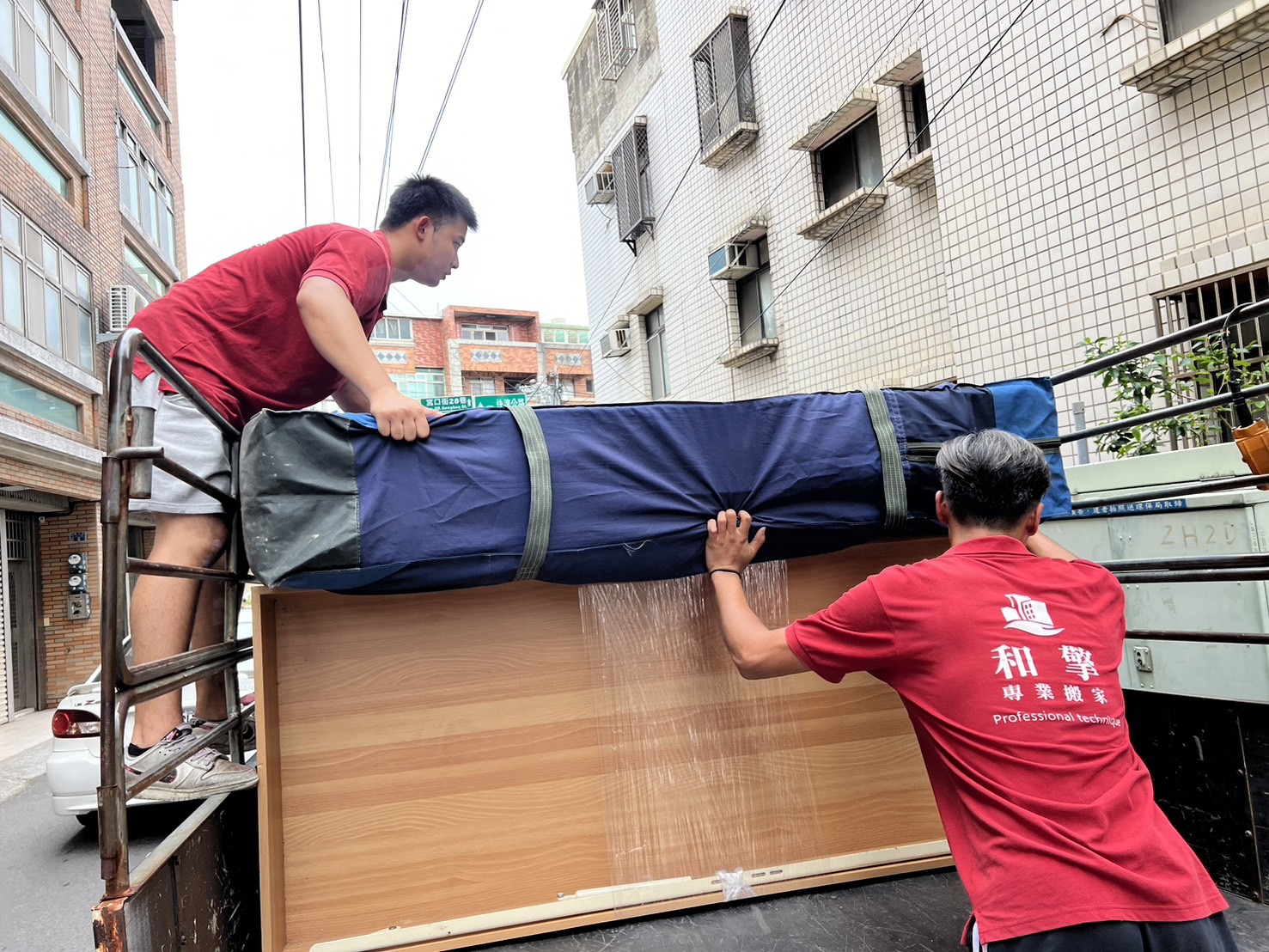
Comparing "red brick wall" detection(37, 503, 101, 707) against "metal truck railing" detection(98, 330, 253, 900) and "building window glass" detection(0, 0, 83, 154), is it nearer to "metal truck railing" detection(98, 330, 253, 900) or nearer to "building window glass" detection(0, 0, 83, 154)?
"building window glass" detection(0, 0, 83, 154)

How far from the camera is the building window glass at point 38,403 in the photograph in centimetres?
A: 1011

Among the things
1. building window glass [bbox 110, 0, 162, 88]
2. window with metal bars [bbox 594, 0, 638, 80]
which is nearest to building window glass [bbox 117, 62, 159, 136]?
building window glass [bbox 110, 0, 162, 88]

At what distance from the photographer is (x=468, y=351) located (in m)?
36.3

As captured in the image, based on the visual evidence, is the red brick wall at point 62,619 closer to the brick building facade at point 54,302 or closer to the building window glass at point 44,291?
the brick building facade at point 54,302

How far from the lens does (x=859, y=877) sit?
2.25 m

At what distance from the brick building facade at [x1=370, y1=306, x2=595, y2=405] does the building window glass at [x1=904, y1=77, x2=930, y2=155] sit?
28212mm

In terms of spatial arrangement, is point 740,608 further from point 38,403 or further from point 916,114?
point 38,403

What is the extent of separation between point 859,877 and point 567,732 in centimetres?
87

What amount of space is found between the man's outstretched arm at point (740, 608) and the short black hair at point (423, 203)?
46.8 inches

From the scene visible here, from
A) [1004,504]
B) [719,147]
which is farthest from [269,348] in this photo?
[719,147]

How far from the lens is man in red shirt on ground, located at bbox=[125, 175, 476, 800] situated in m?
1.85

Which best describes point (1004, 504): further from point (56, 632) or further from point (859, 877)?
point (56, 632)

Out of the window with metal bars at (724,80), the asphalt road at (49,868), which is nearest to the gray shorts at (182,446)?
the asphalt road at (49,868)

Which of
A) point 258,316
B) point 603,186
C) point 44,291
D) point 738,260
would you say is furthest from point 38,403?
point 258,316
